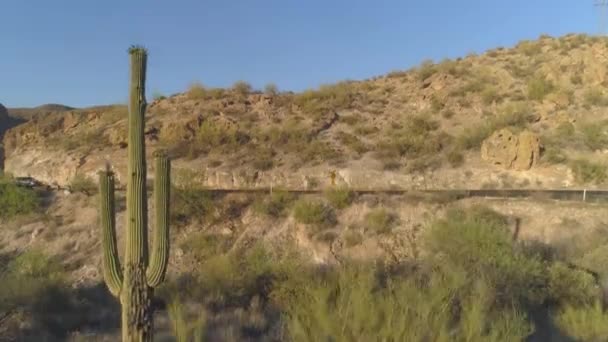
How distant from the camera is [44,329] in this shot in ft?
42.4

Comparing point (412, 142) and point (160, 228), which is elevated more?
point (412, 142)

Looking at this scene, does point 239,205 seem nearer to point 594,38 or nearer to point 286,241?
point 286,241

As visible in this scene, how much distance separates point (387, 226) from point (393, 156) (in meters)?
7.88

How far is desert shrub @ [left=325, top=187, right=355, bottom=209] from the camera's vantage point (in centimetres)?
2148

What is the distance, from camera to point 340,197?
21562 mm

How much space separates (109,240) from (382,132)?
22330 mm

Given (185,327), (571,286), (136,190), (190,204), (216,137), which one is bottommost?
(185,327)

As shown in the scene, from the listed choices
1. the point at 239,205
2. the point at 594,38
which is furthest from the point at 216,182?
the point at 594,38

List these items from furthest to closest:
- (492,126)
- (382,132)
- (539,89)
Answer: (539,89) < (382,132) < (492,126)

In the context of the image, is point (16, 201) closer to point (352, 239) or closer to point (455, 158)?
point (352, 239)

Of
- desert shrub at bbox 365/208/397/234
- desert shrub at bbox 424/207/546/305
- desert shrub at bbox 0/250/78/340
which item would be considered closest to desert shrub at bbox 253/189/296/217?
desert shrub at bbox 365/208/397/234

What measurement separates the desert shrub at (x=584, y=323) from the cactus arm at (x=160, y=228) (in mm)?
7751

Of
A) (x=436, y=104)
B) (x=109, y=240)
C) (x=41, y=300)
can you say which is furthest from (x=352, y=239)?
(x=436, y=104)

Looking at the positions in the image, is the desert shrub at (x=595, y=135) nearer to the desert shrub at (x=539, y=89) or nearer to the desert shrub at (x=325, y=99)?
the desert shrub at (x=539, y=89)
